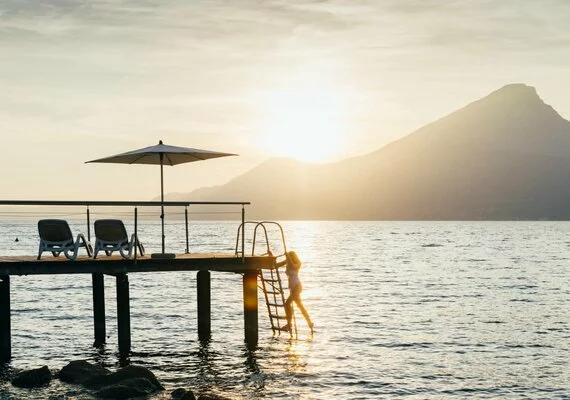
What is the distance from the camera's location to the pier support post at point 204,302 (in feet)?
83.3

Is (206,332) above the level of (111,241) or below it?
below

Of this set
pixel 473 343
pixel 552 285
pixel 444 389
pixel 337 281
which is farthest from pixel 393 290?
pixel 444 389

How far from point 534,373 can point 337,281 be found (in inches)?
1433

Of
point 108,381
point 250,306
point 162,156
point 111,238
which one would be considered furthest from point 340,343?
point 108,381

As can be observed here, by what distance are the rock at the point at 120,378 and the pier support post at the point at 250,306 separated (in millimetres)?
5799

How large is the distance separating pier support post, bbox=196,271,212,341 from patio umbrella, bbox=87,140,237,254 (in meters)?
3.91

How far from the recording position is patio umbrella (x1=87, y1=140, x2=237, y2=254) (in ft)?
73.3

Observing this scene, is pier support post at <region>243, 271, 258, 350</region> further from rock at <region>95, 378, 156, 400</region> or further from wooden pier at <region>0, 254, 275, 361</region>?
rock at <region>95, 378, 156, 400</region>

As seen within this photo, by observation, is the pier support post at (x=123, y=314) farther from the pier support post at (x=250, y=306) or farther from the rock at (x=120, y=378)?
the rock at (x=120, y=378)

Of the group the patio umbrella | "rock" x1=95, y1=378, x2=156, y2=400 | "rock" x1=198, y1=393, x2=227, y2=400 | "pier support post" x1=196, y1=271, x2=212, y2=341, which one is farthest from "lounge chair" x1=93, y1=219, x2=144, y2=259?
"rock" x1=198, y1=393, x2=227, y2=400

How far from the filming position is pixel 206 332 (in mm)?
26172

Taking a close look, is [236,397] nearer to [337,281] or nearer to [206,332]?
[206,332]

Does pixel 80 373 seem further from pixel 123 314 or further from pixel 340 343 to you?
pixel 340 343

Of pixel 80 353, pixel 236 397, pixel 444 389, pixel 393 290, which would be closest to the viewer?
pixel 236 397
